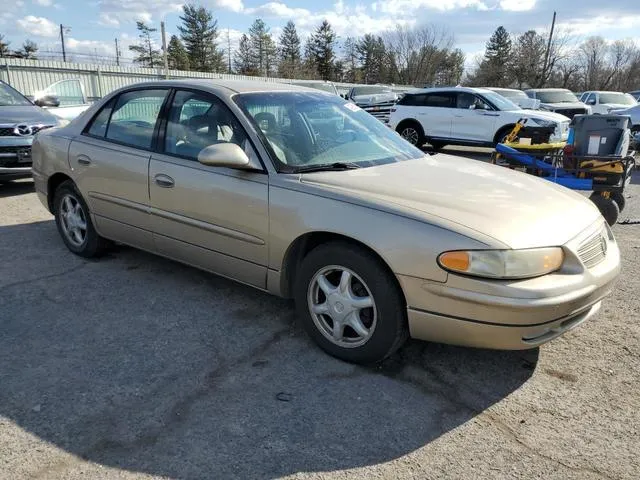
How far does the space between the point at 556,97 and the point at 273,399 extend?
849 inches

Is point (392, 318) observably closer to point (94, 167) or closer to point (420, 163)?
point (420, 163)

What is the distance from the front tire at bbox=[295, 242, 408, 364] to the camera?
2754mm

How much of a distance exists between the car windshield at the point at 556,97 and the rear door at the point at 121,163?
19.9 metres

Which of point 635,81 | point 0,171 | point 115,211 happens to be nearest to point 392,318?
point 115,211

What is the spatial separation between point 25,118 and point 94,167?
4.49 metres

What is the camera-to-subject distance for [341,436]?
241 cm

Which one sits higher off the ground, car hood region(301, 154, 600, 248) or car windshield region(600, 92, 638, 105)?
car windshield region(600, 92, 638, 105)

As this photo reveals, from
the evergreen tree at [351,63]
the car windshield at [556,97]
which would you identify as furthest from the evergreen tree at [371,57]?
the car windshield at [556,97]

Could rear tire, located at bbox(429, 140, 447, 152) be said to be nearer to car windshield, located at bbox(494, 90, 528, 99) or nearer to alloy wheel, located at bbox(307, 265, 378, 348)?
car windshield, located at bbox(494, 90, 528, 99)

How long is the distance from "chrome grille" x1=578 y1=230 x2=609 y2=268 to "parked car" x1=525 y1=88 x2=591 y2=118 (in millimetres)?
17249

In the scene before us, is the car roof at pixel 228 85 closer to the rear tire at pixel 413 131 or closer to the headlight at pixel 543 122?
the headlight at pixel 543 122

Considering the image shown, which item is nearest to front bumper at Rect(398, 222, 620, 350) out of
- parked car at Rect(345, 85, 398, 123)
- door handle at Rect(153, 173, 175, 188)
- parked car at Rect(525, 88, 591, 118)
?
door handle at Rect(153, 173, 175, 188)

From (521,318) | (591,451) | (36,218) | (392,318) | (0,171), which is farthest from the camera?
(0,171)

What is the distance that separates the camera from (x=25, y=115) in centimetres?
787
